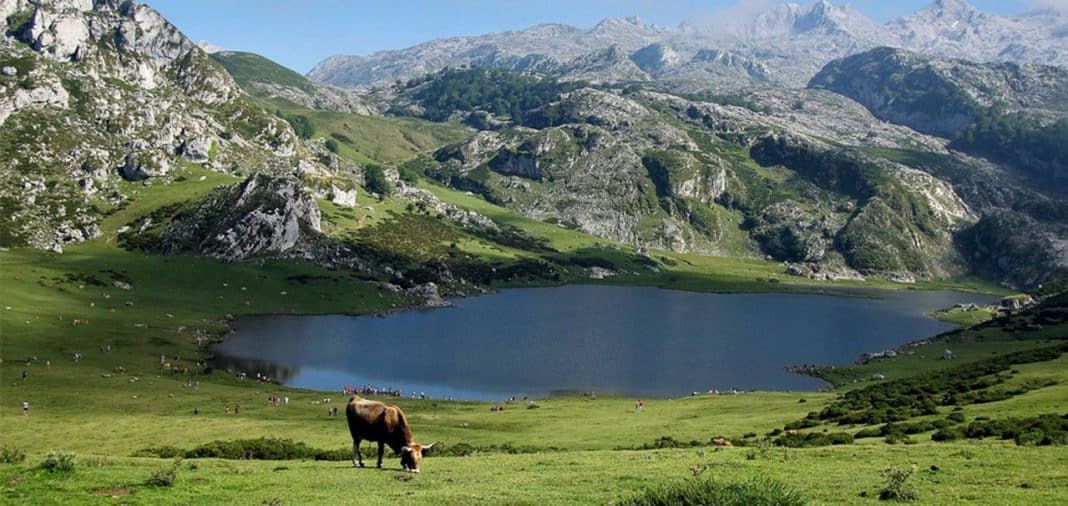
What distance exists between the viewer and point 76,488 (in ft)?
86.8

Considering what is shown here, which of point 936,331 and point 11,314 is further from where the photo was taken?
point 936,331

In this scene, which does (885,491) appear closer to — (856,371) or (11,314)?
(856,371)

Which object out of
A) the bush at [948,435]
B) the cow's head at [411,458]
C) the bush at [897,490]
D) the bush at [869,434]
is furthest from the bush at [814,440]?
the cow's head at [411,458]

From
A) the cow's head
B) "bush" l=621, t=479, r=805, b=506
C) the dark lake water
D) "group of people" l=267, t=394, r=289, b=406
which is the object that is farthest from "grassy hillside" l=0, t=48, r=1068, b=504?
the dark lake water

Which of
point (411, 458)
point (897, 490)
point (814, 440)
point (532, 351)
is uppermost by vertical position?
point (897, 490)

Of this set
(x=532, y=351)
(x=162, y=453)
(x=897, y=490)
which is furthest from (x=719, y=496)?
(x=532, y=351)

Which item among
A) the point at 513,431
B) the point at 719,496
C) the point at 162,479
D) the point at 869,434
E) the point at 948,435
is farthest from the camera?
the point at 513,431

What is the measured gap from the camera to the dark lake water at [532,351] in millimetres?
119188

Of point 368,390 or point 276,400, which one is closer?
point 276,400

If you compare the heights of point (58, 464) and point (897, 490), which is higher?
point (897, 490)

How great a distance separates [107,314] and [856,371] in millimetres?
139130

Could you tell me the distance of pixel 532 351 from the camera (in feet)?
482

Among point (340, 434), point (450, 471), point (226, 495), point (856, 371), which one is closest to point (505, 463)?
point (450, 471)

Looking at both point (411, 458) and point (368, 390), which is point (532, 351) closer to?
point (368, 390)
